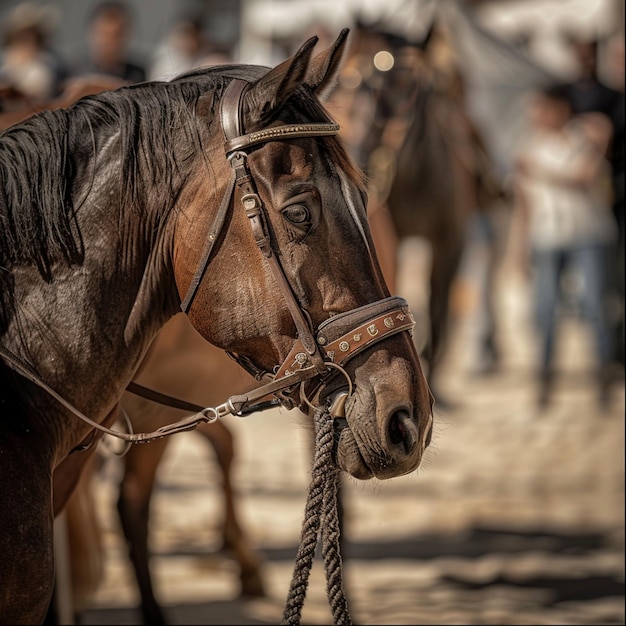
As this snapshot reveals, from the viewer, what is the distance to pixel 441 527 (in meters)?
5.79

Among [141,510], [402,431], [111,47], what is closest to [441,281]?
[111,47]

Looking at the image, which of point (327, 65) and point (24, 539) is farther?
point (327, 65)

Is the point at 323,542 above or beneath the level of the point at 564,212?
beneath

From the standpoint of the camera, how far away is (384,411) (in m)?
2.18

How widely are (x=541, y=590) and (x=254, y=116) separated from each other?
10.6 feet

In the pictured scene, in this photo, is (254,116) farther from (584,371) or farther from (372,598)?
(584,371)

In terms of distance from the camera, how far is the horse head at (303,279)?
86.8 inches

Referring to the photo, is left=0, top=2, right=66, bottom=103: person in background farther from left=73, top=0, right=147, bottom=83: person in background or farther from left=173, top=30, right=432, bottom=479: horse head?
left=173, top=30, right=432, bottom=479: horse head

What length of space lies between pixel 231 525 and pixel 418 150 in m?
3.46

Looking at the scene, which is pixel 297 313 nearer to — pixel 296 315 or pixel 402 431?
pixel 296 315

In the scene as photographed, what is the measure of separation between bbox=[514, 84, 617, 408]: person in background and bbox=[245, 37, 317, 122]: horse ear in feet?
21.9

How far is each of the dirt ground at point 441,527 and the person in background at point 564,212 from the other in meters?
0.64

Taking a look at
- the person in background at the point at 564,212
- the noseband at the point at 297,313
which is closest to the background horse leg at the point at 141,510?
the noseband at the point at 297,313

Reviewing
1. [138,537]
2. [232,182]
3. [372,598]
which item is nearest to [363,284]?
[232,182]
